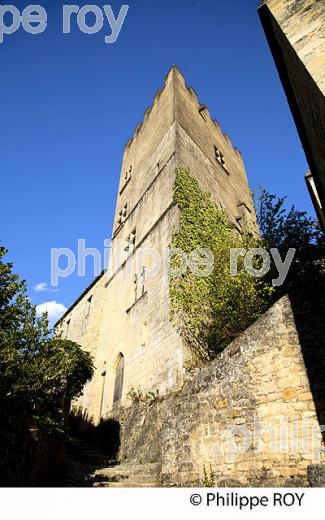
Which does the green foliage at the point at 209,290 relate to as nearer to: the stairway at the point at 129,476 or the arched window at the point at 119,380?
the stairway at the point at 129,476

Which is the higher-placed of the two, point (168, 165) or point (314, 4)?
point (168, 165)

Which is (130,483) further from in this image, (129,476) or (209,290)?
(209,290)

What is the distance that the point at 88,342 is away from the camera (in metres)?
17.1

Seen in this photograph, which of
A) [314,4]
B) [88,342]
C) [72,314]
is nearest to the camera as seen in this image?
[314,4]

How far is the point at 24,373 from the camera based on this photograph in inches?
223

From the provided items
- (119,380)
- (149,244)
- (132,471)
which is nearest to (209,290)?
(149,244)

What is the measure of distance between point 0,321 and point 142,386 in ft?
16.3

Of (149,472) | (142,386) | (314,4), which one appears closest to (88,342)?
(142,386)

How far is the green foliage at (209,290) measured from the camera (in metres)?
8.16

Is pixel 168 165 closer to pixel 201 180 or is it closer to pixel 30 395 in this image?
pixel 201 180

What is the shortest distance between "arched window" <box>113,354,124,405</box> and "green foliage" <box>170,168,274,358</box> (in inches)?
148

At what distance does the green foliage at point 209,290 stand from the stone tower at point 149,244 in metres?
0.44

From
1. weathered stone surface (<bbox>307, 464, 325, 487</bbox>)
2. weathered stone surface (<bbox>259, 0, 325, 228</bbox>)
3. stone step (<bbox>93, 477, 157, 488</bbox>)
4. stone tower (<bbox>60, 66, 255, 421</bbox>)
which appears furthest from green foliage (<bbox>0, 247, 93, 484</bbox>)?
weathered stone surface (<bbox>259, 0, 325, 228</bbox>)

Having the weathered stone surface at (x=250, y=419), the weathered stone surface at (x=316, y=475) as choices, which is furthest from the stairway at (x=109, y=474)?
the weathered stone surface at (x=316, y=475)
